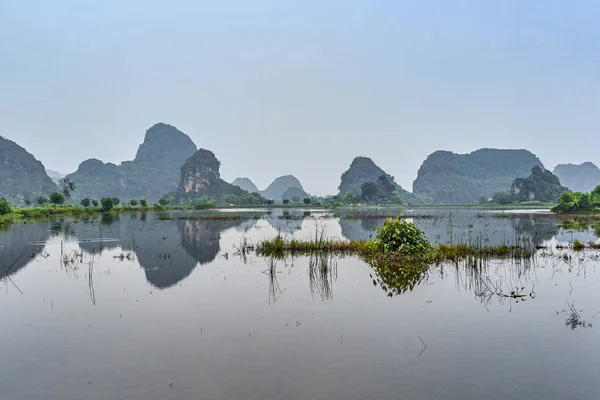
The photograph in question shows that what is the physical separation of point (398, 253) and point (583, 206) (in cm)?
4646

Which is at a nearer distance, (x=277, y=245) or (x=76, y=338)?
(x=76, y=338)

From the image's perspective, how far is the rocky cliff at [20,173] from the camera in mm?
140250

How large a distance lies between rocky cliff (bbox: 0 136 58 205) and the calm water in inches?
5932

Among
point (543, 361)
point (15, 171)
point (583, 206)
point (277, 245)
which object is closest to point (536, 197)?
point (583, 206)

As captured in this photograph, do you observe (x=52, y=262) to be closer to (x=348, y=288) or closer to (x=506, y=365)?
(x=348, y=288)

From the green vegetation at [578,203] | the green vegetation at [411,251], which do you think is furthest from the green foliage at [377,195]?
the green vegetation at [411,251]

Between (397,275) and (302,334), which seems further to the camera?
(397,275)

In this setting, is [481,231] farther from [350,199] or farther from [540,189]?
[540,189]

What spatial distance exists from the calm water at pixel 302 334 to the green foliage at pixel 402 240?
1.59 meters

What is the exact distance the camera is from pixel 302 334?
7.10 meters

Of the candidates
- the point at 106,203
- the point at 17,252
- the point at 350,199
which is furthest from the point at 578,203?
the point at 350,199

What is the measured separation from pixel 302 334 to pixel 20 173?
174104 mm

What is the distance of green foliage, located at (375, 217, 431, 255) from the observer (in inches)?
574

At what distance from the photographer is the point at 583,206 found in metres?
49.7
